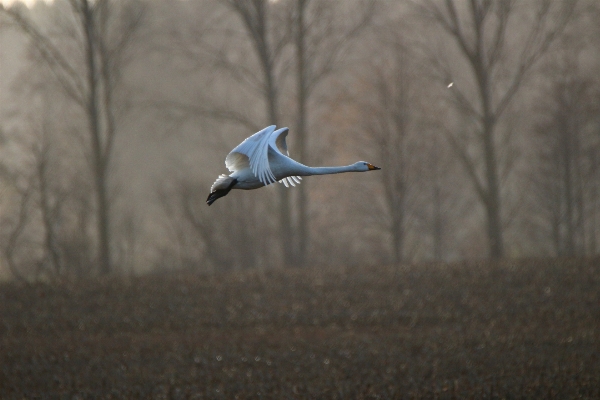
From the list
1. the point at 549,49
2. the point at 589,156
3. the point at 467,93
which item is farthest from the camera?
the point at 467,93

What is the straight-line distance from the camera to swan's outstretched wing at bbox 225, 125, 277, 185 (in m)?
6.57

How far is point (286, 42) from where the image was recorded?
78.3 ft

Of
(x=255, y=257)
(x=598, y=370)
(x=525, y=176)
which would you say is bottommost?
(x=598, y=370)

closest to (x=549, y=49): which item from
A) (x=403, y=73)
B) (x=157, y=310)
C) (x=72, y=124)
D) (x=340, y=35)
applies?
(x=403, y=73)

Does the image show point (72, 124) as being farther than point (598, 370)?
Yes

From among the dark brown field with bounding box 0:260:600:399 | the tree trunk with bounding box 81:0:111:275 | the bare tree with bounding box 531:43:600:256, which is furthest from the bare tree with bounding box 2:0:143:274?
the bare tree with bounding box 531:43:600:256

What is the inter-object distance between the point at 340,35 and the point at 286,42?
1.75 meters

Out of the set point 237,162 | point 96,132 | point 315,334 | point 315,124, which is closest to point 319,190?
point 315,124

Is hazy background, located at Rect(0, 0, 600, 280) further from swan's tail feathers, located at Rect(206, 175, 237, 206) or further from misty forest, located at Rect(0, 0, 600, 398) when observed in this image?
swan's tail feathers, located at Rect(206, 175, 237, 206)

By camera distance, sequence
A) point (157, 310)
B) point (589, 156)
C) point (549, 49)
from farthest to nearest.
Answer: point (589, 156) → point (549, 49) → point (157, 310)

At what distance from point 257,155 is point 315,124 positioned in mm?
25683

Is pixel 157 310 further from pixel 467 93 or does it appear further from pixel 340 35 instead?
pixel 467 93

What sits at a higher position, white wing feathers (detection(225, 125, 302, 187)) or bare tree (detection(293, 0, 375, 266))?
bare tree (detection(293, 0, 375, 266))

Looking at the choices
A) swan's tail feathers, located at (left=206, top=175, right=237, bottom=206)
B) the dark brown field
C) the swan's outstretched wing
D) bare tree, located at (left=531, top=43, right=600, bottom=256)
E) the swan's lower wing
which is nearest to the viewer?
the swan's outstretched wing
